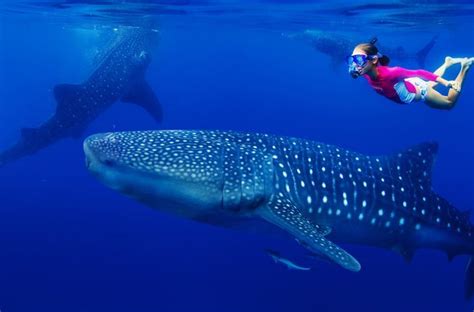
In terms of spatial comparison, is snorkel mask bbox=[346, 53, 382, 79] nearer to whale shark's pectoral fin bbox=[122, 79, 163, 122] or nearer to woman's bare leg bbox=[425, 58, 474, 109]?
woman's bare leg bbox=[425, 58, 474, 109]

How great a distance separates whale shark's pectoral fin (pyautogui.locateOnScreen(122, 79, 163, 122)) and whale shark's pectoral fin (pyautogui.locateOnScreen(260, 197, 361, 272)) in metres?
11.1

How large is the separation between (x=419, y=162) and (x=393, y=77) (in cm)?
174

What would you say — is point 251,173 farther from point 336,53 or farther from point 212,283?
point 336,53

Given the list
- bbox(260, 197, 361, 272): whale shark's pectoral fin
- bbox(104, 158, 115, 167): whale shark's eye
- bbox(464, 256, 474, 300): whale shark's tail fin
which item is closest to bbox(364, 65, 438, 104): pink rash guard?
bbox(260, 197, 361, 272): whale shark's pectoral fin

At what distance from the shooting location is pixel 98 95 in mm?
13125

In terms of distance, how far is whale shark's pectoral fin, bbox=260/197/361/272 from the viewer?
458 cm

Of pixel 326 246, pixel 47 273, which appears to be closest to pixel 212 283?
pixel 47 273

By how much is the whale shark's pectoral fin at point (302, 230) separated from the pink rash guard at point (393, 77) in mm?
1755

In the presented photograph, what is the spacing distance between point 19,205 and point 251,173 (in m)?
12.9

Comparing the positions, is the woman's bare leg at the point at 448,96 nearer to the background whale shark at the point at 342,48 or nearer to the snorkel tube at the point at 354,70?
the snorkel tube at the point at 354,70

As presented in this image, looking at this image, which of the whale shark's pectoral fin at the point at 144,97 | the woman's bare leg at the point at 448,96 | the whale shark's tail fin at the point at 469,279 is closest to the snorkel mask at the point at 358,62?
the woman's bare leg at the point at 448,96

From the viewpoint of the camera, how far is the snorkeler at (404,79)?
5.29 meters

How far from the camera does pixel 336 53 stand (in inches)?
847

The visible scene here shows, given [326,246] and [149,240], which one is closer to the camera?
[326,246]
